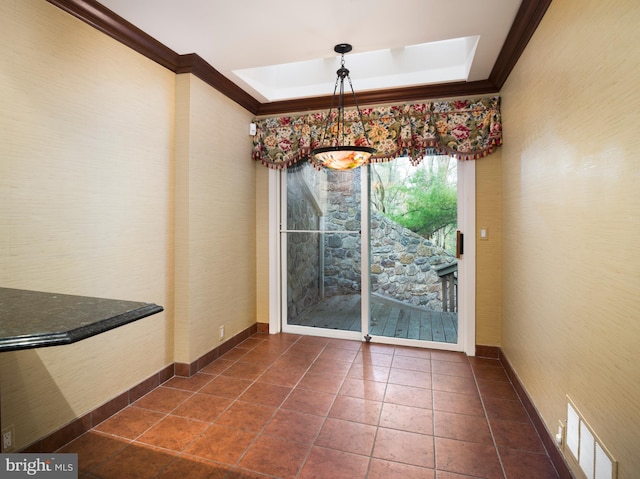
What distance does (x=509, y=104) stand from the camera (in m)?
2.88

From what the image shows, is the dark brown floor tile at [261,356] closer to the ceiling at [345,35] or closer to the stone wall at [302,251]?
the stone wall at [302,251]

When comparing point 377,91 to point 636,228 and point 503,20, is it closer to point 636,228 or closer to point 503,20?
point 503,20

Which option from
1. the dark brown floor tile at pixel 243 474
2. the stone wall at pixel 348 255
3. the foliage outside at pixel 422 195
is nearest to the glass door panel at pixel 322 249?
the stone wall at pixel 348 255

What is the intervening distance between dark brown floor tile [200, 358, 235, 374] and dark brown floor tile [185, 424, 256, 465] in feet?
2.79

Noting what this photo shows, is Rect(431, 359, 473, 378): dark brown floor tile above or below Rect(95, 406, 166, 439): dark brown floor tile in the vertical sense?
above

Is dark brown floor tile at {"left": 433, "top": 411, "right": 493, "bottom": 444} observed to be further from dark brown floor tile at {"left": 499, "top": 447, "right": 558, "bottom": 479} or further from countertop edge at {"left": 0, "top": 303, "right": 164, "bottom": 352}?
countertop edge at {"left": 0, "top": 303, "right": 164, "bottom": 352}

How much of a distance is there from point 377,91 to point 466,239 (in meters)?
1.67

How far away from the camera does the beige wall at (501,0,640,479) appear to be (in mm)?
1209

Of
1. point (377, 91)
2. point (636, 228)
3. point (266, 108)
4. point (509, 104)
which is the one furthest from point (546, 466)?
point (266, 108)

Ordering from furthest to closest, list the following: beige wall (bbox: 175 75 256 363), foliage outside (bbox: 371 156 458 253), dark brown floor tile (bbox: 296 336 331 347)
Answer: dark brown floor tile (bbox: 296 336 331 347) → foliage outside (bbox: 371 156 458 253) → beige wall (bbox: 175 75 256 363)

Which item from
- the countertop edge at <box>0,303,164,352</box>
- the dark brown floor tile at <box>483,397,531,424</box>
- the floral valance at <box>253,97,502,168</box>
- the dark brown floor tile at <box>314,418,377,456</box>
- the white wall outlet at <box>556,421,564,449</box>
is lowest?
the dark brown floor tile at <box>314,418,377,456</box>

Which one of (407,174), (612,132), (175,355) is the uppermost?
(407,174)

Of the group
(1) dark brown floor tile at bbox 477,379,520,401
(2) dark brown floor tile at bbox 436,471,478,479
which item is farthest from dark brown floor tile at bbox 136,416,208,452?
(1) dark brown floor tile at bbox 477,379,520,401

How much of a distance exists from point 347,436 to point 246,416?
0.68 m
